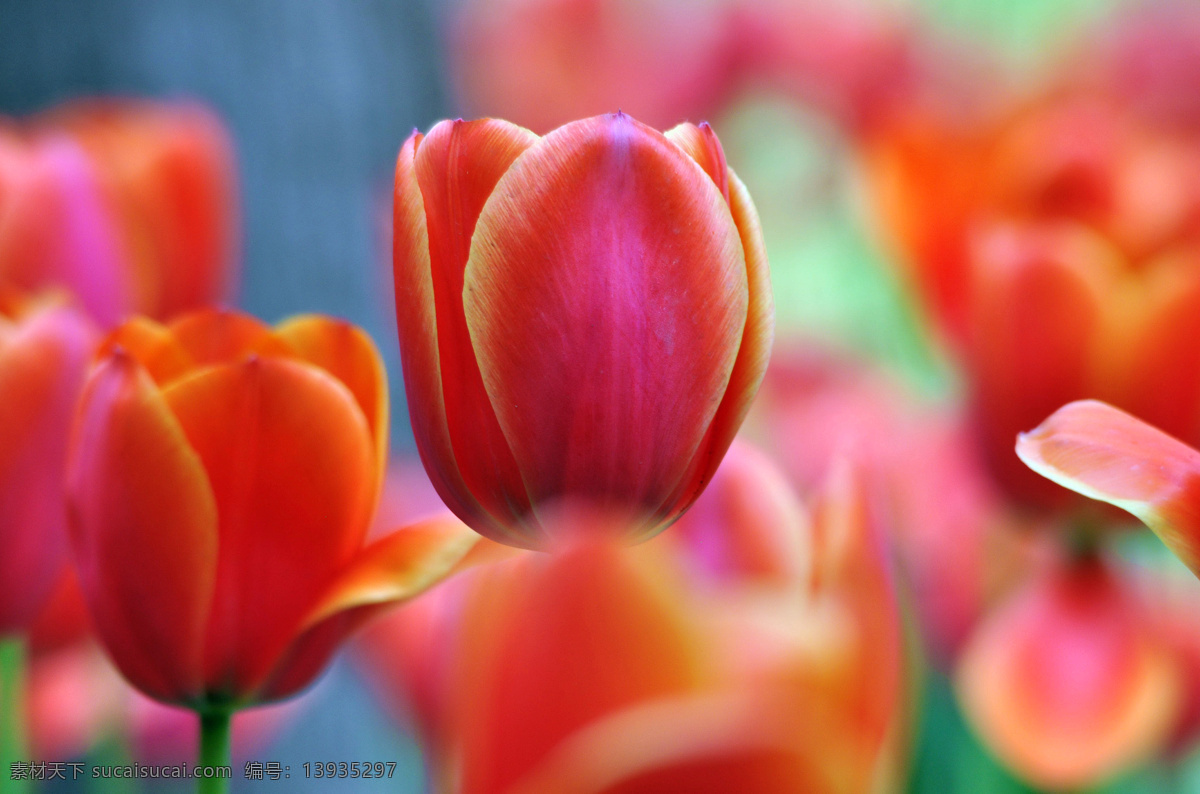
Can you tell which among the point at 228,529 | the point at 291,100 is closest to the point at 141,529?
the point at 228,529

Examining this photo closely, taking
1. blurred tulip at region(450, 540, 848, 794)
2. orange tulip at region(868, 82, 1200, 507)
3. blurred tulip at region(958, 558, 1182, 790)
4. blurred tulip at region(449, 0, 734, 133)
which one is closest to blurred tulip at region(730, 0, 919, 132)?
blurred tulip at region(449, 0, 734, 133)

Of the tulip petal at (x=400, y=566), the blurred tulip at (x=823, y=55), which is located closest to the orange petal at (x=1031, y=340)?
the tulip petal at (x=400, y=566)

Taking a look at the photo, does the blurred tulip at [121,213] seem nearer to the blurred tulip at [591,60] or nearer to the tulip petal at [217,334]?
the tulip petal at [217,334]

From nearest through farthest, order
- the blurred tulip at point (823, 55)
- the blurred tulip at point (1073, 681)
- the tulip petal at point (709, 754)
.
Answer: the tulip petal at point (709, 754)
the blurred tulip at point (1073, 681)
the blurred tulip at point (823, 55)

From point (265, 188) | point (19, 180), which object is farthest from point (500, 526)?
point (265, 188)

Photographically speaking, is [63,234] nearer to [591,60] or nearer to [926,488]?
[926,488]
